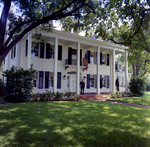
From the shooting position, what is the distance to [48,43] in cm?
1642

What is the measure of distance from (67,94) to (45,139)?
906cm

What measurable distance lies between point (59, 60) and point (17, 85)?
25.7ft

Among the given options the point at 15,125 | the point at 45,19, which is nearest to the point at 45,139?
the point at 15,125

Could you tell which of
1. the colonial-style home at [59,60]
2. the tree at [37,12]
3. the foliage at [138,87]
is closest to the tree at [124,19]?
the tree at [37,12]

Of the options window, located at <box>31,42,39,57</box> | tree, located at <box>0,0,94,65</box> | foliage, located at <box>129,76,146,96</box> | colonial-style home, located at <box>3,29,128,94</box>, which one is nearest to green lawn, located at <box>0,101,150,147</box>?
tree, located at <box>0,0,94,65</box>

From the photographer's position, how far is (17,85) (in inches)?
406

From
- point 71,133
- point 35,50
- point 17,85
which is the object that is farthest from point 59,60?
point 71,133

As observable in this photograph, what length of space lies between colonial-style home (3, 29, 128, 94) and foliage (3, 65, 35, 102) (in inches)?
110

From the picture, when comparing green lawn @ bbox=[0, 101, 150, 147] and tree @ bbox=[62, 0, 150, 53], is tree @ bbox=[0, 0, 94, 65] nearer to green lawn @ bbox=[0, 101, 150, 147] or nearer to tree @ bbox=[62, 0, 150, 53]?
tree @ bbox=[62, 0, 150, 53]

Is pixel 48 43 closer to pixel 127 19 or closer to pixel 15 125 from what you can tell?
pixel 127 19

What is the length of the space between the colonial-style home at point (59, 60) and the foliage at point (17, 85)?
9.13 feet

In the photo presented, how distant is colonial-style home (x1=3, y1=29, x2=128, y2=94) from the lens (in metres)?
14.7

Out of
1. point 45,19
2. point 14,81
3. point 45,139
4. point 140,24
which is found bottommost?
point 45,139

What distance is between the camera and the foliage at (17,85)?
10.2 metres
